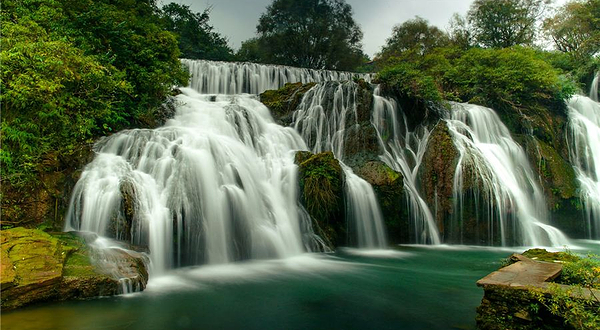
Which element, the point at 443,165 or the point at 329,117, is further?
the point at 329,117

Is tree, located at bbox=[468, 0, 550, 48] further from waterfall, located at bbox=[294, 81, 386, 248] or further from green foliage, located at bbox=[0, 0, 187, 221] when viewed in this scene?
green foliage, located at bbox=[0, 0, 187, 221]

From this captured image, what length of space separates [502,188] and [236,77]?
14.6m

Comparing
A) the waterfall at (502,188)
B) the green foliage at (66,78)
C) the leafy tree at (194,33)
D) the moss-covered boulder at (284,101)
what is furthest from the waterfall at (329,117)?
the leafy tree at (194,33)

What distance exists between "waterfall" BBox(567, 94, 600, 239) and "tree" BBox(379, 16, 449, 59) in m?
13.9

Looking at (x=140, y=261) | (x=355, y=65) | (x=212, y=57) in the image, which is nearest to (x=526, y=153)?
(x=140, y=261)

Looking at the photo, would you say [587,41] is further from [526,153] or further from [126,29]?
[126,29]

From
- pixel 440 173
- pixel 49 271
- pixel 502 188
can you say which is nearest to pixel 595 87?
pixel 502 188

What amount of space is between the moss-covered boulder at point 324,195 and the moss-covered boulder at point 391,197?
1263 mm

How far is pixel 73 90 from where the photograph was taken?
358 inches

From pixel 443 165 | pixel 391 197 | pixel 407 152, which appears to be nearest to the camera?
pixel 391 197

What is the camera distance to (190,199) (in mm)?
8344

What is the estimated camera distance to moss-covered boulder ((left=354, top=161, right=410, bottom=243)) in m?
11.2

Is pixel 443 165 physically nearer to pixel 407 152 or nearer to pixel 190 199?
pixel 407 152

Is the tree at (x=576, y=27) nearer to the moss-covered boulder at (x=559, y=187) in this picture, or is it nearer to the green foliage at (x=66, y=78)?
the moss-covered boulder at (x=559, y=187)
